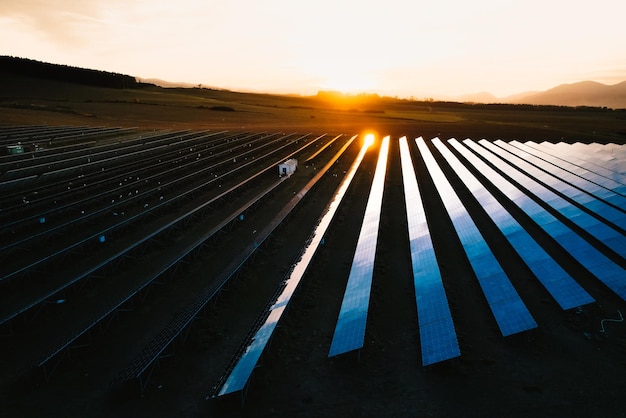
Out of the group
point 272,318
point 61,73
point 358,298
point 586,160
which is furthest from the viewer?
point 61,73

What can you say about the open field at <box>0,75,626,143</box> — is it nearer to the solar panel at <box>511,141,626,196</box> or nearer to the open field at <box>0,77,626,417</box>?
the solar panel at <box>511,141,626,196</box>

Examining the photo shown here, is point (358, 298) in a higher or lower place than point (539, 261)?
lower

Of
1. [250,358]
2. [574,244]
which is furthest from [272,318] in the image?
[574,244]

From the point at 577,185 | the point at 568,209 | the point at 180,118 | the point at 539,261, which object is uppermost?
the point at 180,118

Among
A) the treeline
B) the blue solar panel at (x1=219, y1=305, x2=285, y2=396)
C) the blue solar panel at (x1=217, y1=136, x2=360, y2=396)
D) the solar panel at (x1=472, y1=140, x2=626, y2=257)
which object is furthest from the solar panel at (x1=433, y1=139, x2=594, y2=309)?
the treeline

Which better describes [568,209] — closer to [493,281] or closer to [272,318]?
[493,281]

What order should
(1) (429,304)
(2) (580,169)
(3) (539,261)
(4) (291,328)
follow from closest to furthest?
(4) (291,328)
(1) (429,304)
(3) (539,261)
(2) (580,169)

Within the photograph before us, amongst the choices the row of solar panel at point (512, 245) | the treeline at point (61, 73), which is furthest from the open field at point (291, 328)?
the treeline at point (61, 73)
